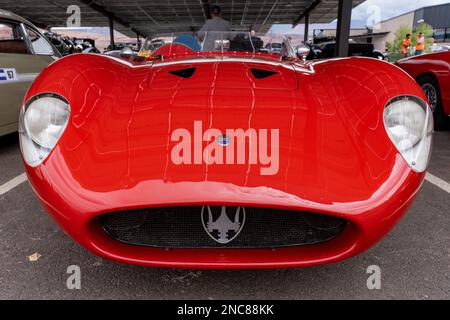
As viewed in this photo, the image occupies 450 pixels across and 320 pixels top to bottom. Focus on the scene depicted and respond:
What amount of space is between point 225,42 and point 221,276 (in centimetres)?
170

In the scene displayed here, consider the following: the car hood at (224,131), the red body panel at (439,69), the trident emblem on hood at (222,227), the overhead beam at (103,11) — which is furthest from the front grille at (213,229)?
the overhead beam at (103,11)

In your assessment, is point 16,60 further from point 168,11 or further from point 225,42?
point 168,11

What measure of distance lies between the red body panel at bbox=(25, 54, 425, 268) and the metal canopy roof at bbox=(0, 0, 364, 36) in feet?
48.5

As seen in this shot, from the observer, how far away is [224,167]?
137cm

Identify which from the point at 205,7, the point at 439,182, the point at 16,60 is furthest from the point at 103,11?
the point at 439,182

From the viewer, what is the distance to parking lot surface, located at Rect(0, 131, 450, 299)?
1549 millimetres

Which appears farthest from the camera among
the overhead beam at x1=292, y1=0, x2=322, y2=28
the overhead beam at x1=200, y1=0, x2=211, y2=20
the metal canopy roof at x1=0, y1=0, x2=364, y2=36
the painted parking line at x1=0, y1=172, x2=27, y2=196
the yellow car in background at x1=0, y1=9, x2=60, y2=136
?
the overhead beam at x1=292, y1=0, x2=322, y2=28

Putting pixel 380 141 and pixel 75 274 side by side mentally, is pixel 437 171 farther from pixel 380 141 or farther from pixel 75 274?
pixel 75 274

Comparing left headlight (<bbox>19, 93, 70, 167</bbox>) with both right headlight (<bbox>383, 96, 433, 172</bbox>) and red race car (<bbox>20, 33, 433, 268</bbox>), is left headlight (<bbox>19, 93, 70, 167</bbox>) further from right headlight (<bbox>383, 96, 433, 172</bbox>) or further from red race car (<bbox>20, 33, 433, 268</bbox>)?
right headlight (<bbox>383, 96, 433, 172</bbox>)

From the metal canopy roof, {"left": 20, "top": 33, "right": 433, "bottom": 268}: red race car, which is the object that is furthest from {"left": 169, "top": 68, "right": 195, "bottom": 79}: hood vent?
the metal canopy roof

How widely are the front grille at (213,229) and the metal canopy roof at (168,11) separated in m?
15.3

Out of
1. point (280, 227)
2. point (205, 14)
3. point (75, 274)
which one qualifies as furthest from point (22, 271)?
point (205, 14)

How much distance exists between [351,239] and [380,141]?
418 mm

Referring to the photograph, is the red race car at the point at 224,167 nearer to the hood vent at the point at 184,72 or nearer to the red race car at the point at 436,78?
the hood vent at the point at 184,72
